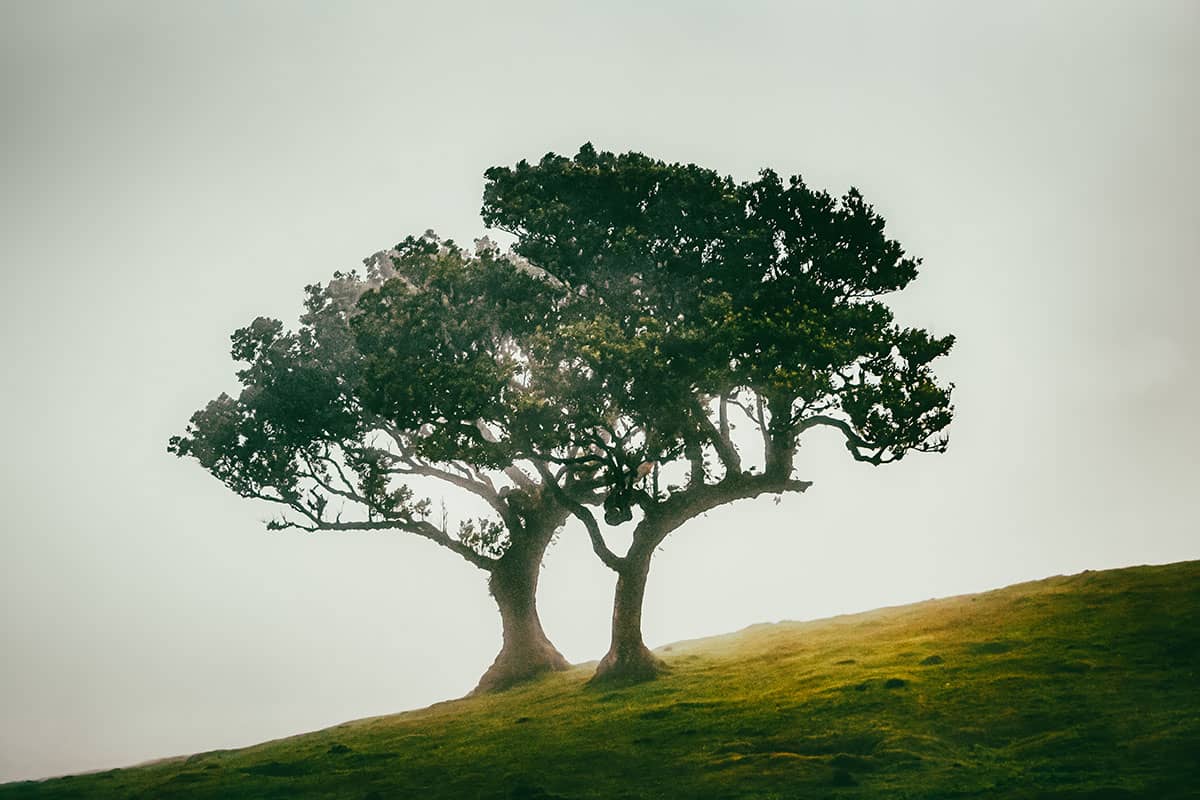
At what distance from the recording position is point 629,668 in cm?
3941

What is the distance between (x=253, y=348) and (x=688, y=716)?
91.7 ft

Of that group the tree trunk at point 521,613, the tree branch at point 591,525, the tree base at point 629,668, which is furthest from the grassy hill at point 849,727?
the tree branch at point 591,525

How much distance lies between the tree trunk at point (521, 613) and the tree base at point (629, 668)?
7345mm

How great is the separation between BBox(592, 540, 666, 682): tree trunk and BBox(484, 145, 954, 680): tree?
7 centimetres

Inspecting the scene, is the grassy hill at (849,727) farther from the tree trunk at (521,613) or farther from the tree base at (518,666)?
the tree trunk at (521,613)

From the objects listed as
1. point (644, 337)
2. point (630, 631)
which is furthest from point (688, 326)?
point (630, 631)

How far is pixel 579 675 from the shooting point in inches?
1713

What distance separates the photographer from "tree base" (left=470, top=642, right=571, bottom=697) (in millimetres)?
45625

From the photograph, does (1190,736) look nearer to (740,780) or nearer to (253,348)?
(740,780)

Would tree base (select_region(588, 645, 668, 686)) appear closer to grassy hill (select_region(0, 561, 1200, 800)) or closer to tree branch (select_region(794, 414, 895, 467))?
grassy hill (select_region(0, 561, 1200, 800))

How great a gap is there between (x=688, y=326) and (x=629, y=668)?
48.7 ft

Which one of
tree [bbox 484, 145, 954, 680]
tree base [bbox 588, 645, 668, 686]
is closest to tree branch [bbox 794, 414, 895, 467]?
tree [bbox 484, 145, 954, 680]

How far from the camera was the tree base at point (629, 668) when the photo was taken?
128 ft

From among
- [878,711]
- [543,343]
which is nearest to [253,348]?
[543,343]
